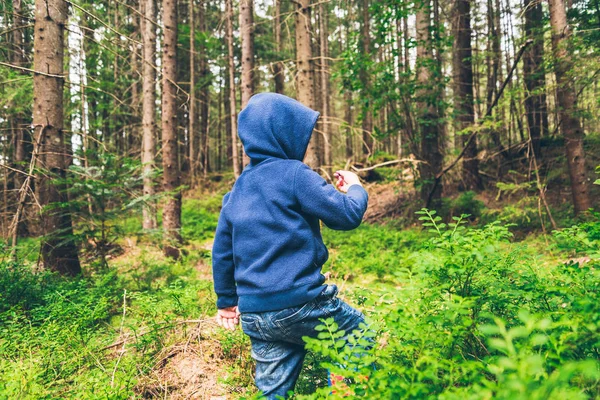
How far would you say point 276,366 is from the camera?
2164 mm

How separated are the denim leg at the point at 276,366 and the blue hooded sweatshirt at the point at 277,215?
0.88ft

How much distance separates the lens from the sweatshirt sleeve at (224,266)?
2.36 metres

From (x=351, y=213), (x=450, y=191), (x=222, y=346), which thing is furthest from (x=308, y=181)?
(x=450, y=191)

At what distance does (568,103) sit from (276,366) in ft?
23.1

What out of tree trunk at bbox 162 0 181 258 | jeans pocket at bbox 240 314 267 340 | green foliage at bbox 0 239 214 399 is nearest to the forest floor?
green foliage at bbox 0 239 214 399

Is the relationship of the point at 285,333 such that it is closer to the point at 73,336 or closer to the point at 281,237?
the point at 281,237

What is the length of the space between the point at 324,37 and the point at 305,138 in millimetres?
20492

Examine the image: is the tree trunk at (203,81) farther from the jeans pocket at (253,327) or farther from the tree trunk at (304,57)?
the jeans pocket at (253,327)

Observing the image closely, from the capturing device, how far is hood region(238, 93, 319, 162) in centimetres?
228

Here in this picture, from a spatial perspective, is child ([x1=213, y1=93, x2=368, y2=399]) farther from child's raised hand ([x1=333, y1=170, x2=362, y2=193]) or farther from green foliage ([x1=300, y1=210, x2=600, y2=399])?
green foliage ([x1=300, y1=210, x2=600, y2=399])

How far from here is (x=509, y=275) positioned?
2.55 m

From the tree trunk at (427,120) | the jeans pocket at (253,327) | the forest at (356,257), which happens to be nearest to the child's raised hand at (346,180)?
the forest at (356,257)

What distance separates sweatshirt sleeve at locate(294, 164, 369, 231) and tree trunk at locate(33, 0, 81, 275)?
459cm

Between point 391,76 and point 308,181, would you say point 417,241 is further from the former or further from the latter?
point 308,181
